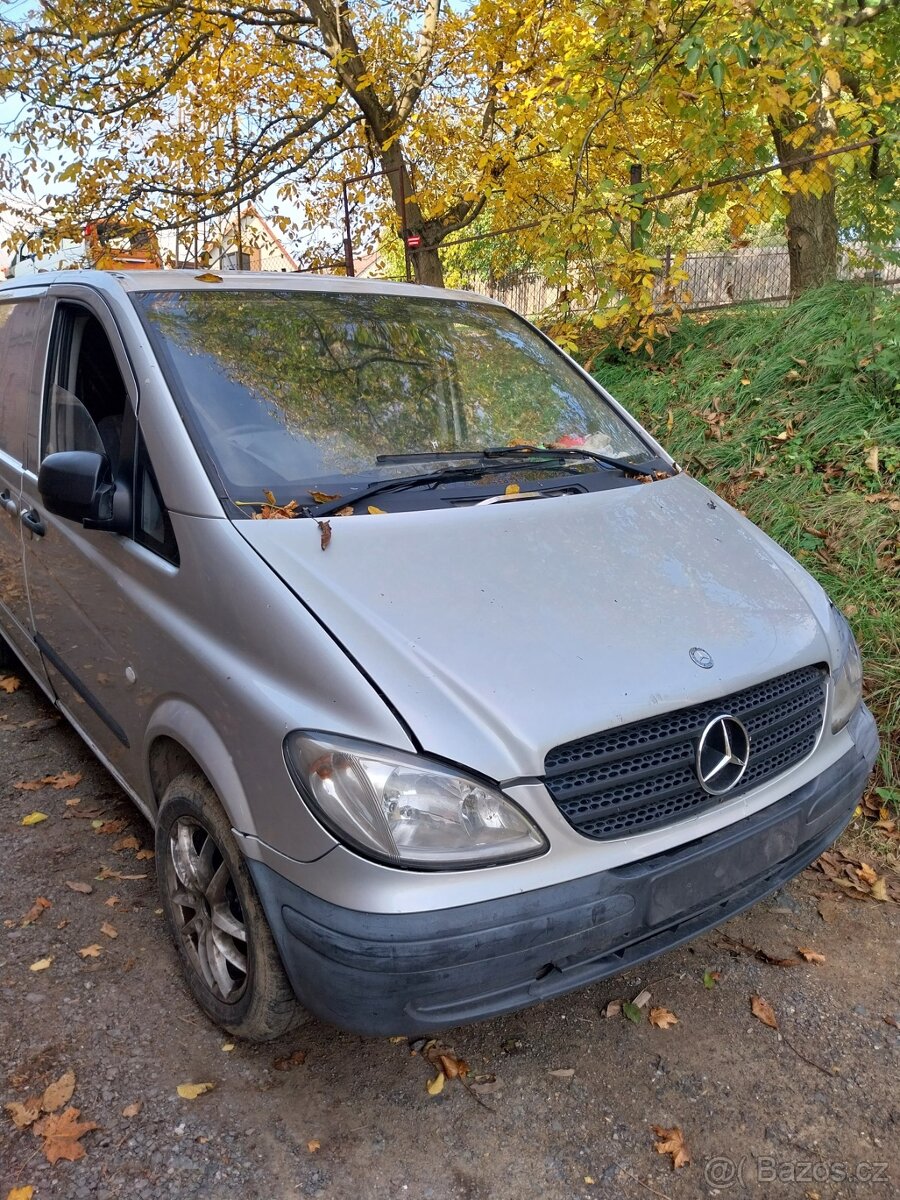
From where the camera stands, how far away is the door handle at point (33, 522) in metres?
3.40

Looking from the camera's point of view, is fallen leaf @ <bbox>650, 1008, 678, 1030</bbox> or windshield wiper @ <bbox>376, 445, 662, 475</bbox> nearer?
fallen leaf @ <bbox>650, 1008, 678, 1030</bbox>

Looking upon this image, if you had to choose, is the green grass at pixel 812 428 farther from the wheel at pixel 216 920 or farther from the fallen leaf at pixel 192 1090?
the fallen leaf at pixel 192 1090

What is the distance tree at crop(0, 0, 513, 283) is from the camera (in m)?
8.42

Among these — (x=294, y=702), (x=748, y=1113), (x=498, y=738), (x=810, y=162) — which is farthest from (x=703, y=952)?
(x=810, y=162)

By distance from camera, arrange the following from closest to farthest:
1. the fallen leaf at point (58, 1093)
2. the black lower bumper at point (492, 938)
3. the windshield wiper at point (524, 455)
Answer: the black lower bumper at point (492, 938), the fallen leaf at point (58, 1093), the windshield wiper at point (524, 455)

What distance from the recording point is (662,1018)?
8.52ft

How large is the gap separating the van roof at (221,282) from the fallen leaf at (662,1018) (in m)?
2.66

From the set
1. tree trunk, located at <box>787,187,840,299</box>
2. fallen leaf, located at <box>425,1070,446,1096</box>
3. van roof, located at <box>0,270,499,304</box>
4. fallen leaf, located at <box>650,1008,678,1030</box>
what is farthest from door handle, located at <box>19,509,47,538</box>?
tree trunk, located at <box>787,187,840,299</box>

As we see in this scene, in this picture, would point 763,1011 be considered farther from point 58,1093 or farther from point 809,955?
point 58,1093

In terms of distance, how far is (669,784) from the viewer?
2139 mm

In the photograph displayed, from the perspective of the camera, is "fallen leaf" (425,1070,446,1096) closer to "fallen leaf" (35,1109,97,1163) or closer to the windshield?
"fallen leaf" (35,1109,97,1163)

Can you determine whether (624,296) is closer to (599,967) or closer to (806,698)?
(806,698)

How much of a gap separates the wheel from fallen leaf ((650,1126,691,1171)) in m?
0.92

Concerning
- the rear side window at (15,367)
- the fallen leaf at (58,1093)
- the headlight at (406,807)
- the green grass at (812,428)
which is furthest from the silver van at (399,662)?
the green grass at (812,428)
